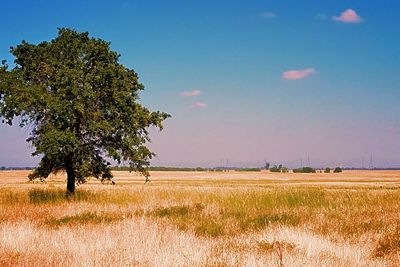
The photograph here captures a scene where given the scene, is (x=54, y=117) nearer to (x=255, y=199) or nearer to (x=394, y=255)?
(x=255, y=199)

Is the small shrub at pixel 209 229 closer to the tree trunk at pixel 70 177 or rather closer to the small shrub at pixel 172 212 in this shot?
the small shrub at pixel 172 212

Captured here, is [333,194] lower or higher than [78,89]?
lower

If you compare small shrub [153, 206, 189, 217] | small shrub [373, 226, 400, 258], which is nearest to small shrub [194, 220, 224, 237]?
small shrub [153, 206, 189, 217]

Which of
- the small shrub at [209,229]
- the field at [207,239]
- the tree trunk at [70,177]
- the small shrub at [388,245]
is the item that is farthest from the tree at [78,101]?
the small shrub at [388,245]

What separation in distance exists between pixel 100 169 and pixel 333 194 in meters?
13.6

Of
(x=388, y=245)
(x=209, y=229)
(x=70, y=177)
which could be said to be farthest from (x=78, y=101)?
(x=388, y=245)

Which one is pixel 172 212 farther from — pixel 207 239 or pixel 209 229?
pixel 207 239

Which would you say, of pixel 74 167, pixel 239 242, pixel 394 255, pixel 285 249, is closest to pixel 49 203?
pixel 74 167

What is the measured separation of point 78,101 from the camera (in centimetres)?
2247

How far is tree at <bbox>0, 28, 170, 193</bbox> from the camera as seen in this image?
22391 millimetres

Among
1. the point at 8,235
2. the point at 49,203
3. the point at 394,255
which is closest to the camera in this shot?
the point at 394,255

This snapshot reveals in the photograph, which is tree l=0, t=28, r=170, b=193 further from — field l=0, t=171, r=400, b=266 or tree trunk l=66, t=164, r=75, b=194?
field l=0, t=171, r=400, b=266

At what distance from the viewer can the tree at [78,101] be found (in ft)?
73.5

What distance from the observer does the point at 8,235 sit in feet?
33.3
